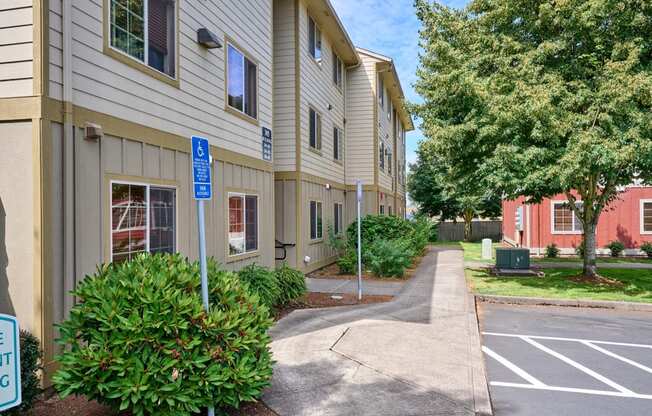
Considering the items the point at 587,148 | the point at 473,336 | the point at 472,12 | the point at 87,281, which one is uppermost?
the point at 472,12

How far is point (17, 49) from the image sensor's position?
4.93m

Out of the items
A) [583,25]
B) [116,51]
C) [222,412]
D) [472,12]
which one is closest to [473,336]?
[222,412]

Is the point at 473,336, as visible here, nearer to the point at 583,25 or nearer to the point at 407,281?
the point at 407,281

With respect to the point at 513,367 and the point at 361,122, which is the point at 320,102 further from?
the point at 513,367

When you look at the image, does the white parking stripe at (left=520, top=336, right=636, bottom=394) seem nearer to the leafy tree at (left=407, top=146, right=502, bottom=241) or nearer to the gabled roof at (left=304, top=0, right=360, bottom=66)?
the gabled roof at (left=304, top=0, right=360, bottom=66)

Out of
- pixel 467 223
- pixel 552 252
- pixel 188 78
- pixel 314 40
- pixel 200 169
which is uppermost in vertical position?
pixel 314 40

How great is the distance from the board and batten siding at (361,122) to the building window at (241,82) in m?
9.96

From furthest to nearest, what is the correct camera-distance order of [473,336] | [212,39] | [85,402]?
[212,39]
[473,336]
[85,402]

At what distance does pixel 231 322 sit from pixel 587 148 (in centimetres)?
946

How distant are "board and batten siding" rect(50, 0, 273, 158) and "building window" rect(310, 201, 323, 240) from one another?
4.14 m

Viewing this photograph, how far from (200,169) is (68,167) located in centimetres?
187

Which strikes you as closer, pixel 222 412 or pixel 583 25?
pixel 222 412

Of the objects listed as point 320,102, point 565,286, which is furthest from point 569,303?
point 320,102

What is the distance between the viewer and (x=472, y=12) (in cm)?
1379
